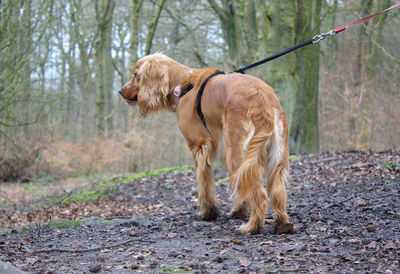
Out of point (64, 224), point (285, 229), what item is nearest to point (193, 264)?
point (285, 229)

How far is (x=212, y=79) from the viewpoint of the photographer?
5133 millimetres

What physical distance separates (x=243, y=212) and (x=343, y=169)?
3291 mm

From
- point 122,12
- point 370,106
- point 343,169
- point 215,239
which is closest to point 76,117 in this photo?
point 122,12

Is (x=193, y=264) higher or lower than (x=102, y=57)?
lower

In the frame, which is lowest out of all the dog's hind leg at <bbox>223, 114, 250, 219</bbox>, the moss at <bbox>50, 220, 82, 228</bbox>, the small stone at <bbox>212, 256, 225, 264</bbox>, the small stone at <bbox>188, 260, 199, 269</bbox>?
the moss at <bbox>50, 220, 82, 228</bbox>

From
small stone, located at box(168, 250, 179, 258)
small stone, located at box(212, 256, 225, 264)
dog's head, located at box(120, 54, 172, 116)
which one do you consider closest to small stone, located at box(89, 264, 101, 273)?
small stone, located at box(168, 250, 179, 258)

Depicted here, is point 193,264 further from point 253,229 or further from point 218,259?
point 253,229

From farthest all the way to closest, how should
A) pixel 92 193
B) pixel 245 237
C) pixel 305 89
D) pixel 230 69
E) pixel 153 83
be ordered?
pixel 230 69 < pixel 305 89 < pixel 92 193 < pixel 153 83 < pixel 245 237

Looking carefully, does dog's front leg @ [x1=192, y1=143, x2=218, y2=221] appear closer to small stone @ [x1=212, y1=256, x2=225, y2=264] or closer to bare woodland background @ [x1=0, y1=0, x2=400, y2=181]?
small stone @ [x1=212, y1=256, x2=225, y2=264]

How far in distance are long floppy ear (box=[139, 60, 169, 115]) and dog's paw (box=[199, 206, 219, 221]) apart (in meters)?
1.55

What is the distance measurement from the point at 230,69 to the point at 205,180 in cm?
839

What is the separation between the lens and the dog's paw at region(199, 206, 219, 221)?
554cm

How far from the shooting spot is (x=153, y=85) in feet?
19.2

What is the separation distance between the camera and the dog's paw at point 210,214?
554 centimetres
